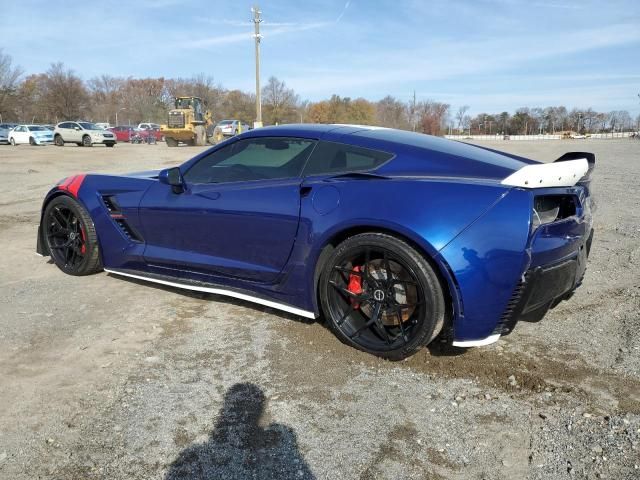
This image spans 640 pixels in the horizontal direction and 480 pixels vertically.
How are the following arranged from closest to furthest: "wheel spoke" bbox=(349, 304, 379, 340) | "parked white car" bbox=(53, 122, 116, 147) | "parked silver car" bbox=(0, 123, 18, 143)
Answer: "wheel spoke" bbox=(349, 304, 379, 340), "parked white car" bbox=(53, 122, 116, 147), "parked silver car" bbox=(0, 123, 18, 143)

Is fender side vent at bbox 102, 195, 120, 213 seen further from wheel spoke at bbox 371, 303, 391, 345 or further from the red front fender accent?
wheel spoke at bbox 371, 303, 391, 345

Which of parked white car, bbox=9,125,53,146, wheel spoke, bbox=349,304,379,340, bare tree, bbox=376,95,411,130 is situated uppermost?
bare tree, bbox=376,95,411,130

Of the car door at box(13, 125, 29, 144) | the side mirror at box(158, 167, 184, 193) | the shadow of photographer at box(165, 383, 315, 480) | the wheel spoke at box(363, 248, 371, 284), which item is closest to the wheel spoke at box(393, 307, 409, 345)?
the wheel spoke at box(363, 248, 371, 284)

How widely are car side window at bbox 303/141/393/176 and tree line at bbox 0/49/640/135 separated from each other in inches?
1939

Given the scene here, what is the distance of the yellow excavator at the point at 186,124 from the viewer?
30.2 meters

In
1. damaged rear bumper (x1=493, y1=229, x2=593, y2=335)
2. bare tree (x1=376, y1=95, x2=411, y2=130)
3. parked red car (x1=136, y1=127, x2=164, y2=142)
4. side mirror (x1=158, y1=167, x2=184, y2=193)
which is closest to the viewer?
damaged rear bumper (x1=493, y1=229, x2=593, y2=335)

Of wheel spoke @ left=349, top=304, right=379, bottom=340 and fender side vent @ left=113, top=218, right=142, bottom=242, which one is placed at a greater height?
fender side vent @ left=113, top=218, right=142, bottom=242

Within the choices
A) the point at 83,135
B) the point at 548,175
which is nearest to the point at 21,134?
the point at 83,135

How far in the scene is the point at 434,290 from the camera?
2719 millimetres

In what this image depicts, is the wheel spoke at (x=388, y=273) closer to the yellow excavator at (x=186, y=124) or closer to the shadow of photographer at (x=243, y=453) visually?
the shadow of photographer at (x=243, y=453)

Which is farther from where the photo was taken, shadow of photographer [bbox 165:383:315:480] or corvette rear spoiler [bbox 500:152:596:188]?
corvette rear spoiler [bbox 500:152:596:188]

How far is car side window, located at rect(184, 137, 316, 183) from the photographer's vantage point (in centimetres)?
338

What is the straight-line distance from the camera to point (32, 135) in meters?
32.9

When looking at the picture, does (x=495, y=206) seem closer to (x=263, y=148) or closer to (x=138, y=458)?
(x=263, y=148)
